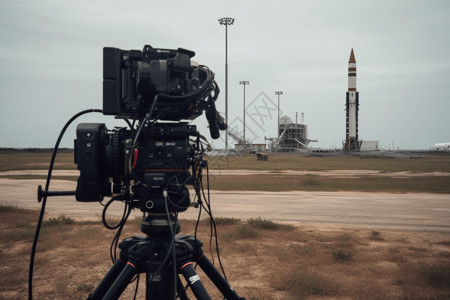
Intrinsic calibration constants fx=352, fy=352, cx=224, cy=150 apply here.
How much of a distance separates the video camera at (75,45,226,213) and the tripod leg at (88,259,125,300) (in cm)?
57

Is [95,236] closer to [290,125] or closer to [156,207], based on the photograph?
[156,207]

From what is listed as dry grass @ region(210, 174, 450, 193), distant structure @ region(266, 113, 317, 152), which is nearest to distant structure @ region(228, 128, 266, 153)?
distant structure @ region(266, 113, 317, 152)

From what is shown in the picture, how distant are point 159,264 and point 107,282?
1.77 ft

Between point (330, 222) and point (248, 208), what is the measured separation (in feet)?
10.2

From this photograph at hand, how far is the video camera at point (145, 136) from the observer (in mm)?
2504

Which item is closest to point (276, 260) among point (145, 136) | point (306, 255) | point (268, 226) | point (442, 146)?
point (306, 255)

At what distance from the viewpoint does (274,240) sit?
692 centimetres

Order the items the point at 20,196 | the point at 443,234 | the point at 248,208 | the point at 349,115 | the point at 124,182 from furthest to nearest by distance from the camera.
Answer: the point at 349,115, the point at 20,196, the point at 248,208, the point at 443,234, the point at 124,182

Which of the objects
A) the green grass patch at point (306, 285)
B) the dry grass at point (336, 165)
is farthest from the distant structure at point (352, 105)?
the green grass patch at point (306, 285)

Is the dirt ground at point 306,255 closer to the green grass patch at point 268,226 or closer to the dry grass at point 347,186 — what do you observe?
the green grass patch at point 268,226

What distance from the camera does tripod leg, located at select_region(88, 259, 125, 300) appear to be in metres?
2.73

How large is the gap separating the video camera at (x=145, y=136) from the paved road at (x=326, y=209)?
23.4 feet

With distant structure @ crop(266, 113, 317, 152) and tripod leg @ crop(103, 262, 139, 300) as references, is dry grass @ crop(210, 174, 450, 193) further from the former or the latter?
distant structure @ crop(266, 113, 317, 152)

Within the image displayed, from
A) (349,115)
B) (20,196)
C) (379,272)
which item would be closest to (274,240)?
(379,272)
